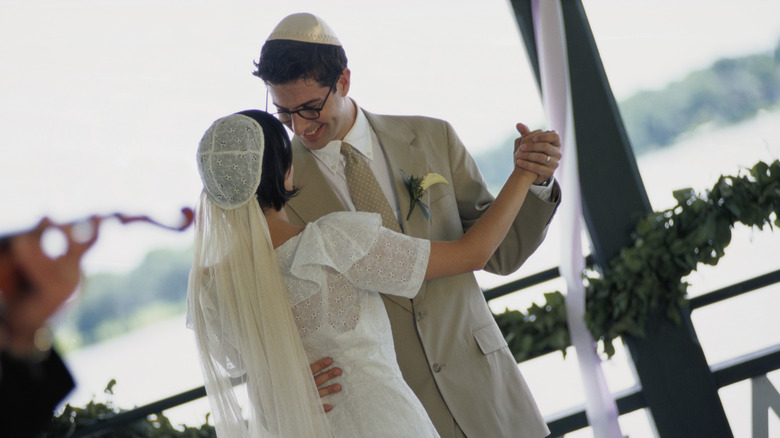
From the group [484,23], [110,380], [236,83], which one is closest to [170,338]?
[110,380]

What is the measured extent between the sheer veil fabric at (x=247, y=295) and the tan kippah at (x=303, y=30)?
0.59 m

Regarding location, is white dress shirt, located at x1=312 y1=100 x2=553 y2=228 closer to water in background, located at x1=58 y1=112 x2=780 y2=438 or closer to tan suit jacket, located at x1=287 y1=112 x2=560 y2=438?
tan suit jacket, located at x1=287 y1=112 x2=560 y2=438

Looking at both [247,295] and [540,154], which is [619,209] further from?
[247,295]

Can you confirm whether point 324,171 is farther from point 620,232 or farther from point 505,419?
point 620,232

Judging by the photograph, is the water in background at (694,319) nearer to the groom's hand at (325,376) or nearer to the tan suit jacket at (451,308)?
the tan suit jacket at (451,308)

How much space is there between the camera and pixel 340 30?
3.38 m

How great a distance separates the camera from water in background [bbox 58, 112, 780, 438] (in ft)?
10.7

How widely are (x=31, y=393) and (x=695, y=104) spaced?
3.46m

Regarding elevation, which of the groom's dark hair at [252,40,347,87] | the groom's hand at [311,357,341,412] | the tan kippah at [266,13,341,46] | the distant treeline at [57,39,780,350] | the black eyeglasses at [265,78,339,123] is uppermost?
the tan kippah at [266,13,341,46]

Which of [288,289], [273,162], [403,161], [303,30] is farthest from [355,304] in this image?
[303,30]

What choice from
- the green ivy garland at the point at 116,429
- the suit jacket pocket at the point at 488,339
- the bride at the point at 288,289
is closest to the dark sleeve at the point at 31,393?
the bride at the point at 288,289

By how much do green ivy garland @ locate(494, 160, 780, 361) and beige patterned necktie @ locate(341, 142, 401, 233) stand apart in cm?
138

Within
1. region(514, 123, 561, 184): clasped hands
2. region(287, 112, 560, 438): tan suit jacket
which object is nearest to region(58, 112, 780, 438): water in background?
region(287, 112, 560, 438): tan suit jacket

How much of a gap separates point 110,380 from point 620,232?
2.36m
